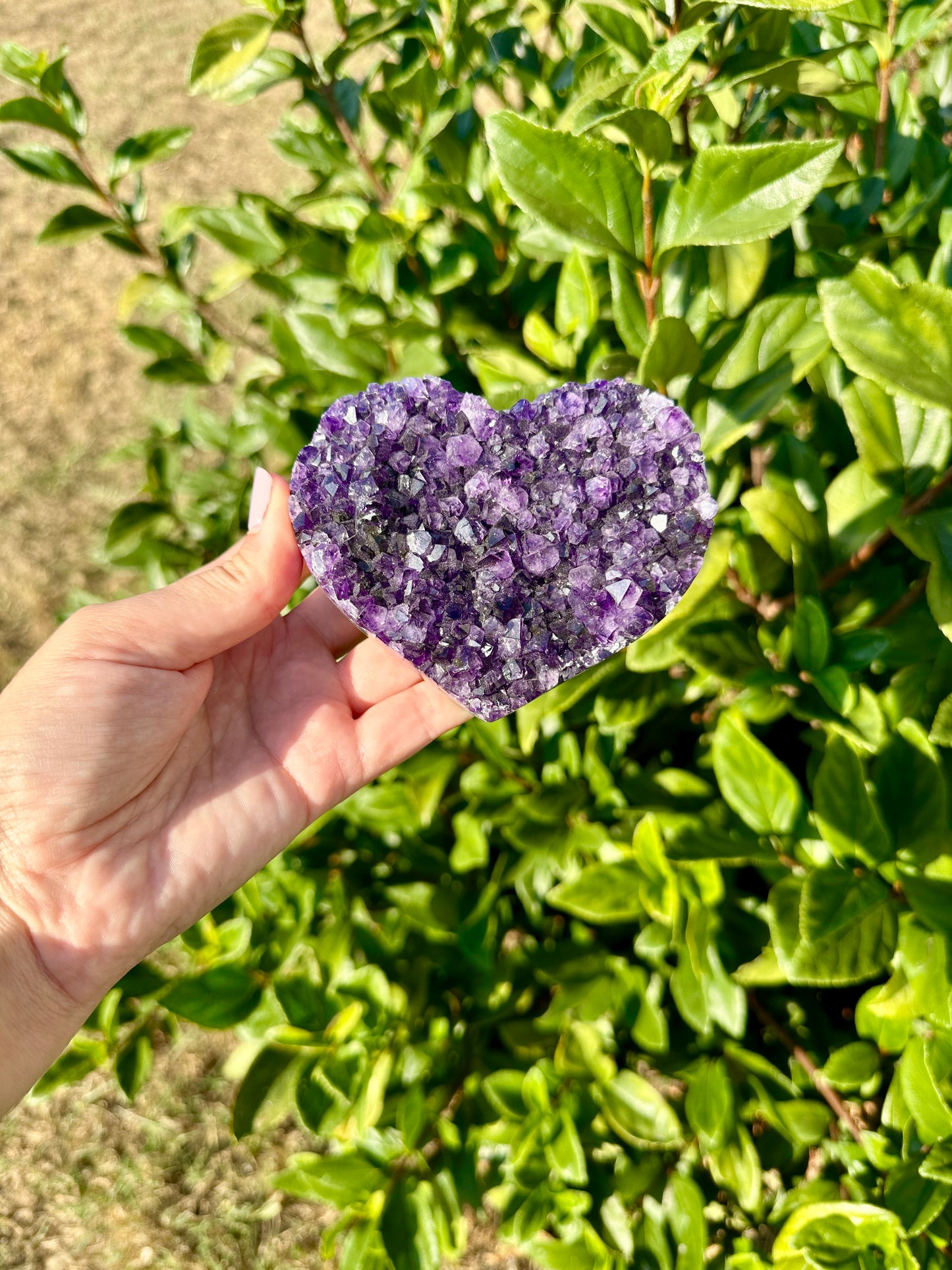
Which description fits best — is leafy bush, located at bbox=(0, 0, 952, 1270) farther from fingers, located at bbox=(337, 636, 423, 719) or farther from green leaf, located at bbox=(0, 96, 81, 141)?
fingers, located at bbox=(337, 636, 423, 719)

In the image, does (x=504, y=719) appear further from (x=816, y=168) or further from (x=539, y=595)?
(x=816, y=168)

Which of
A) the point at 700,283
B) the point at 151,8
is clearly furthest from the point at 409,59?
the point at 151,8

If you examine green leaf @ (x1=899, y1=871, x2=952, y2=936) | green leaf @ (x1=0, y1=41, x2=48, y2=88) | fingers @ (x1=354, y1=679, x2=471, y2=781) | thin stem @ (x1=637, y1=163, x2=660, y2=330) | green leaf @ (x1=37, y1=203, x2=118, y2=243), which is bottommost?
green leaf @ (x1=899, y1=871, x2=952, y2=936)

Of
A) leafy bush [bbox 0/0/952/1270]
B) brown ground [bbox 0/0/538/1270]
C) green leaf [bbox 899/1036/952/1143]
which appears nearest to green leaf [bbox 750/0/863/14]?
leafy bush [bbox 0/0/952/1270]

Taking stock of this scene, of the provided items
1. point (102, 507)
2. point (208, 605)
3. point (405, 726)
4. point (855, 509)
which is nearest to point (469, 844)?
point (405, 726)

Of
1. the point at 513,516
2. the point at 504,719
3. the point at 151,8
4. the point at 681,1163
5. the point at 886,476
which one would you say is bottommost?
the point at 681,1163
